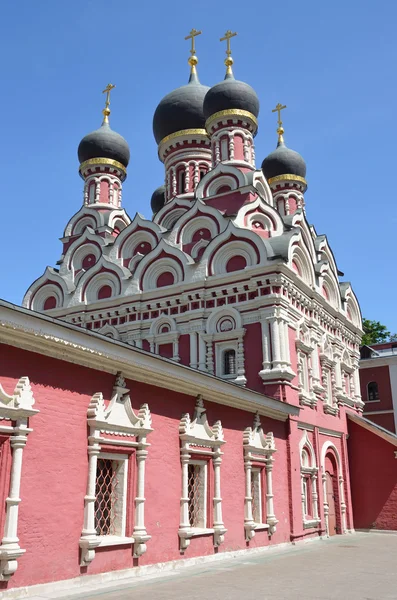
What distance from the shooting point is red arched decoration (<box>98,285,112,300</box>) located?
15.6 metres

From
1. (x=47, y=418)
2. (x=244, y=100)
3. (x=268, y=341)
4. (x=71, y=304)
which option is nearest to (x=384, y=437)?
(x=268, y=341)

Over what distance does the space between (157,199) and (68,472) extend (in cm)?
1757

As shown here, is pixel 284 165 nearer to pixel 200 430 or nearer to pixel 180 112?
pixel 180 112

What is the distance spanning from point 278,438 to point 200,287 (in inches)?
155

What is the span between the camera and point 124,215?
18875mm

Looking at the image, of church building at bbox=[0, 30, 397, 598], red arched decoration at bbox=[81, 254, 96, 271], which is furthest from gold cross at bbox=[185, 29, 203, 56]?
red arched decoration at bbox=[81, 254, 96, 271]

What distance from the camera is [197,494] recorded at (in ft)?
29.1

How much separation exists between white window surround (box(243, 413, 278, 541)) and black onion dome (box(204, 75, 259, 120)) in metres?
9.73

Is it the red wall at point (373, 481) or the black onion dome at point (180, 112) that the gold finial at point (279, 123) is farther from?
the red wall at point (373, 481)

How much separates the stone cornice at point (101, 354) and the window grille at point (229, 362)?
10.8ft

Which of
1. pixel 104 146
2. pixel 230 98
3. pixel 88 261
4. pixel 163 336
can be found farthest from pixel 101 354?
pixel 104 146

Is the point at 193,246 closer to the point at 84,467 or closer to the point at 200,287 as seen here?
the point at 200,287

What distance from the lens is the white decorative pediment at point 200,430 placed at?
27.4 ft

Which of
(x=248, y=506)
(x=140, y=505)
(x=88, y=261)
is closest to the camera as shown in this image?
(x=140, y=505)
